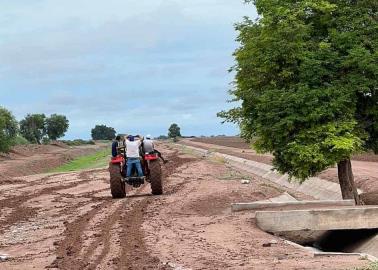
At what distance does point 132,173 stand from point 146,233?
1011cm

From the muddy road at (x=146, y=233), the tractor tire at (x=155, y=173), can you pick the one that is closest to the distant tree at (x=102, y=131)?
the muddy road at (x=146, y=233)

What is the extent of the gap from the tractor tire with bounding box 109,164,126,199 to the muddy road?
0.45 metres

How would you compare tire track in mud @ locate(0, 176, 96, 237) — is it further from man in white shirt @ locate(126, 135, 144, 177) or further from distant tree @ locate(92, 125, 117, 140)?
distant tree @ locate(92, 125, 117, 140)

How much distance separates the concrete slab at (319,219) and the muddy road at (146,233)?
54cm

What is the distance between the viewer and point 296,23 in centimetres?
2261

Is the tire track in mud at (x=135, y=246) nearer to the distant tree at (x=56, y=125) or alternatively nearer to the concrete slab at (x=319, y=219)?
the concrete slab at (x=319, y=219)

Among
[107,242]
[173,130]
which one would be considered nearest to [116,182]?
[107,242]

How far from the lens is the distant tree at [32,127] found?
14762cm

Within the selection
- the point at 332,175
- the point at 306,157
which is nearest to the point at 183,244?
the point at 306,157

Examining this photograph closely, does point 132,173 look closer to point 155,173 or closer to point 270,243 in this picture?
point 155,173

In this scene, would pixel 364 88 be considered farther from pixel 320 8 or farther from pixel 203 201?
pixel 203 201

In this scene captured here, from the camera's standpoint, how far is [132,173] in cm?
2716

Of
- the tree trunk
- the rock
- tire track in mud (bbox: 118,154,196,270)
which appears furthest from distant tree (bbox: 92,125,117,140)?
the rock

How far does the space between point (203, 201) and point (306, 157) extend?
15.5 feet
